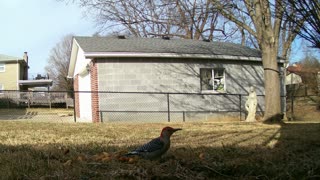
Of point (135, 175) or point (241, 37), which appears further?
point (241, 37)

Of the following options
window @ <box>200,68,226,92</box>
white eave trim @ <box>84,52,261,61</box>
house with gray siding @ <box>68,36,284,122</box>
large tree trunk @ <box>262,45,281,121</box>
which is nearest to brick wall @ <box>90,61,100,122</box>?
house with gray siding @ <box>68,36,284,122</box>

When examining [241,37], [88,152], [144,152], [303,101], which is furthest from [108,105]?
[303,101]

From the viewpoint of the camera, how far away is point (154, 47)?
19.2 metres

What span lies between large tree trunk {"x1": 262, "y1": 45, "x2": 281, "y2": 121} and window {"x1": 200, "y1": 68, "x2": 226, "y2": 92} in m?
4.20

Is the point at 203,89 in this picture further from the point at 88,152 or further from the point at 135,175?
the point at 135,175

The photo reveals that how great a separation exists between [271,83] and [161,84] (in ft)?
16.2

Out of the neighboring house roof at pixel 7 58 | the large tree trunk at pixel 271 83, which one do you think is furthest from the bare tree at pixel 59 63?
the large tree trunk at pixel 271 83

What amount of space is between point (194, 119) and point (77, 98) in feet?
27.7

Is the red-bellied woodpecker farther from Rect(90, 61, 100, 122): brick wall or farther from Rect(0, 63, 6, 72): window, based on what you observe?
Rect(0, 63, 6, 72): window

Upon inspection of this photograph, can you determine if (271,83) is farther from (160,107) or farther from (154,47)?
(154,47)

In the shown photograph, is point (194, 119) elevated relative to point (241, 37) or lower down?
lower down

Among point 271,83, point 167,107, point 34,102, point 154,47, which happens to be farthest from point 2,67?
point 271,83

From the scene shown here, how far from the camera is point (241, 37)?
31875 mm

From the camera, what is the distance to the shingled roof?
17.8 metres
